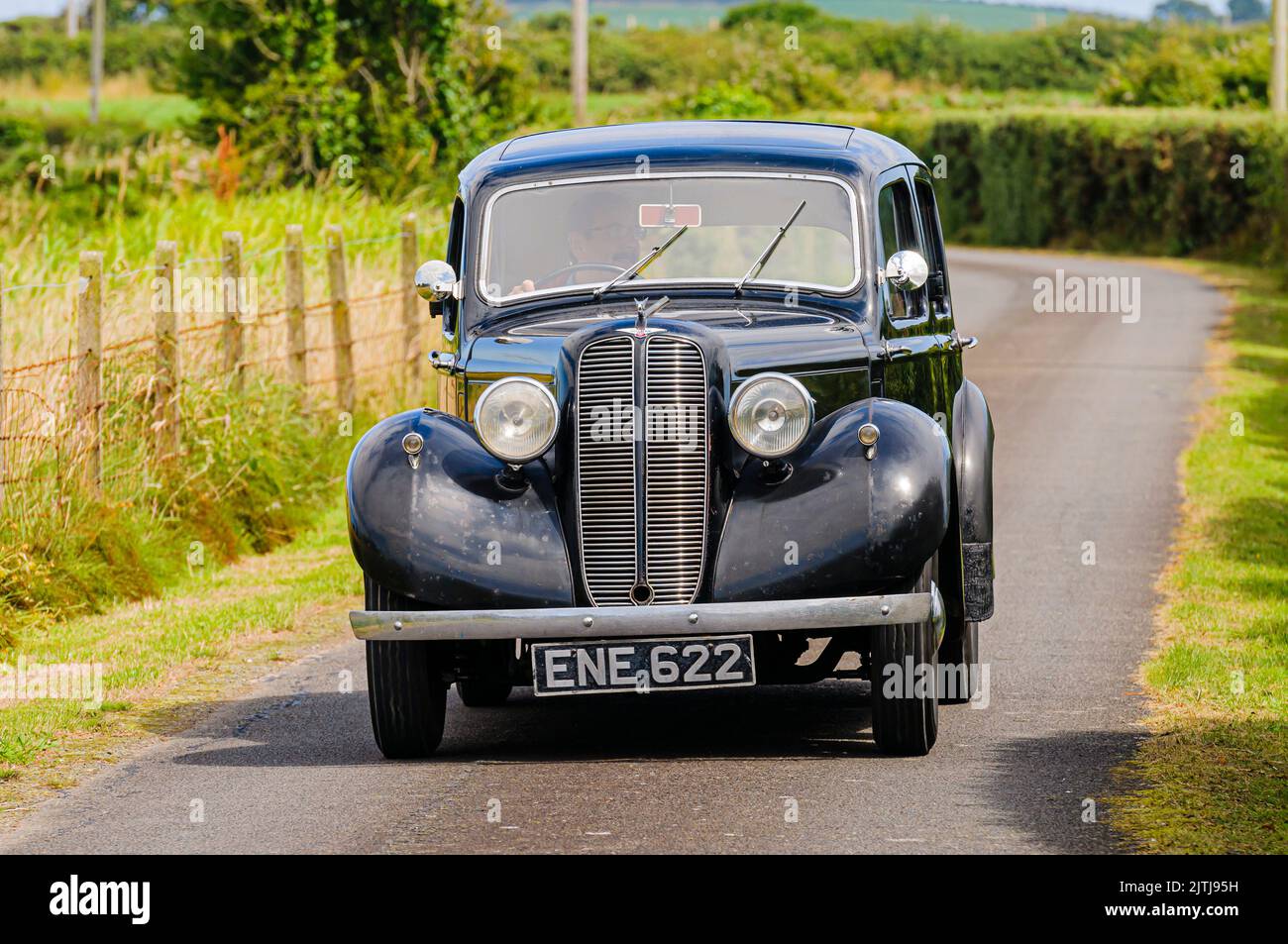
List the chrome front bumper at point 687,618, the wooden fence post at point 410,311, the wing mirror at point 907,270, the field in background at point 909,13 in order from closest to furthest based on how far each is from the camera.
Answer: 1. the chrome front bumper at point 687,618
2. the wing mirror at point 907,270
3. the wooden fence post at point 410,311
4. the field in background at point 909,13

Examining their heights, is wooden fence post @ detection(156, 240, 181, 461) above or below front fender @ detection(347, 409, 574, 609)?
below

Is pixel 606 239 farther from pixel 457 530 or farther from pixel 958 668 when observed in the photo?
pixel 958 668

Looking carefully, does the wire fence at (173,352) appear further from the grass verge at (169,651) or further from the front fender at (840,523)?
the front fender at (840,523)

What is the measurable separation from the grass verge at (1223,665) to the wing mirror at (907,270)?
1884mm

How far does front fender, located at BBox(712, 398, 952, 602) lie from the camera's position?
275 inches

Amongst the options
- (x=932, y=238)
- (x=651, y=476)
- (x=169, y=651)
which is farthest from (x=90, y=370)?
(x=651, y=476)

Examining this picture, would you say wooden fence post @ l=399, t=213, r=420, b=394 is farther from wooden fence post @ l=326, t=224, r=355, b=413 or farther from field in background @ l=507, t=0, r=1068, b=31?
field in background @ l=507, t=0, r=1068, b=31

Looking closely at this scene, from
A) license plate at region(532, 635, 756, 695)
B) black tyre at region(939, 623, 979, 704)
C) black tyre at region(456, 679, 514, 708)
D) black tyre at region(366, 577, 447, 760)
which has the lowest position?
black tyre at region(456, 679, 514, 708)

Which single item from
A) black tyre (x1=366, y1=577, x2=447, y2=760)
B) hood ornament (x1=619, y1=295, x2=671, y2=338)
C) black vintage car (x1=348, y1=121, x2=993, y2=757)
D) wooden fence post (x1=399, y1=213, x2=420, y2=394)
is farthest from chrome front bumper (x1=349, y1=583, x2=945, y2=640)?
wooden fence post (x1=399, y1=213, x2=420, y2=394)

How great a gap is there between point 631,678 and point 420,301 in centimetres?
1138

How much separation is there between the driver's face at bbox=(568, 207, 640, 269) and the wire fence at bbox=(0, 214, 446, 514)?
135 inches

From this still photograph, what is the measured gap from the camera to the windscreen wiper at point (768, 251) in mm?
8062

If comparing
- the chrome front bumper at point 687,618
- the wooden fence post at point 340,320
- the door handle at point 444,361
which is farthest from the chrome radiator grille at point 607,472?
the wooden fence post at point 340,320
